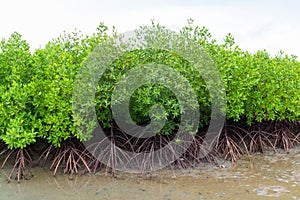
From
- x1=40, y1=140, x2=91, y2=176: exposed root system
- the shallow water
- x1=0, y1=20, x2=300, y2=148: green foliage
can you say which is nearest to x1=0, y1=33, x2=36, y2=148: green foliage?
x1=0, y1=20, x2=300, y2=148: green foliage

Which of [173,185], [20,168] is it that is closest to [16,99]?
[20,168]

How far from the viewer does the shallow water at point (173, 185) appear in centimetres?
510

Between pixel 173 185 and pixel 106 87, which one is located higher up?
pixel 106 87

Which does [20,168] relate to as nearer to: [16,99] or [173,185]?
[16,99]

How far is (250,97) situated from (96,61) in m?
3.00

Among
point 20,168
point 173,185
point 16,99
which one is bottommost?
point 173,185

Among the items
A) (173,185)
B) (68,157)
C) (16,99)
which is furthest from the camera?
(68,157)

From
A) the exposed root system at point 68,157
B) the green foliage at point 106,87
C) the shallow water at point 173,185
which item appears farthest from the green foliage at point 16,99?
the shallow water at point 173,185

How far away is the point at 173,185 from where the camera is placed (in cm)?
549

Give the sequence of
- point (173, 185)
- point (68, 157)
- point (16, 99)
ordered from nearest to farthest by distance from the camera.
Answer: point (173, 185), point (16, 99), point (68, 157)

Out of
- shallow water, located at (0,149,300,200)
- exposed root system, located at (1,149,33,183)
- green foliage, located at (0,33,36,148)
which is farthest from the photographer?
exposed root system, located at (1,149,33,183)

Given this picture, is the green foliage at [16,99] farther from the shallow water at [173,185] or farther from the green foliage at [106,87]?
the shallow water at [173,185]

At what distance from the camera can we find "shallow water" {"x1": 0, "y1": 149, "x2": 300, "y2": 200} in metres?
5.10

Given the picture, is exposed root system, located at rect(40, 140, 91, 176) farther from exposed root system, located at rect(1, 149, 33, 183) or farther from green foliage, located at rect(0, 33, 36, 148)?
green foliage, located at rect(0, 33, 36, 148)
